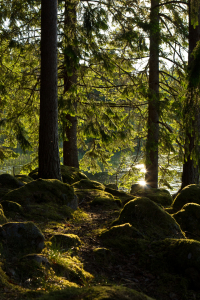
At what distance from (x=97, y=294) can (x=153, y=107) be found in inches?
344

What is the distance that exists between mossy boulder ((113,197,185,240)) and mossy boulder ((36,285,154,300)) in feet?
6.72

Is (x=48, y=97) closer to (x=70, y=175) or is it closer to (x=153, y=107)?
(x=70, y=175)

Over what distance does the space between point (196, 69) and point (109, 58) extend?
3958mm

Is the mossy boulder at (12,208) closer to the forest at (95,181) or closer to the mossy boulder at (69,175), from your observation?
the forest at (95,181)

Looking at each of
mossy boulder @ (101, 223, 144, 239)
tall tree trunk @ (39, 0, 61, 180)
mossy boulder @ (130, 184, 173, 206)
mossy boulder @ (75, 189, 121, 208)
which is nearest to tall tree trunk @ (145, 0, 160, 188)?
mossy boulder @ (130, 184, 173, 206)

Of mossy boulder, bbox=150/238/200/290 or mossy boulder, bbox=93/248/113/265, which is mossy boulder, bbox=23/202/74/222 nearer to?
mossy boulder, bbox=93/248/113/265

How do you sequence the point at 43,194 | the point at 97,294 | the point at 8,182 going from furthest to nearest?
the point at 8,182, the point at 43,194, the point at 97,294

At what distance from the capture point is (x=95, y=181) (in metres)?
8.22

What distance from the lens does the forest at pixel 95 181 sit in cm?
289

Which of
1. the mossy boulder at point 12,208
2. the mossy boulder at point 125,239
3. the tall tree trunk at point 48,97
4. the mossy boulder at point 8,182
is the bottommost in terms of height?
the mossy boulder at point 125,239

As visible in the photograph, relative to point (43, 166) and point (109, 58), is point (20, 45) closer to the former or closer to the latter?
point (109, 58)

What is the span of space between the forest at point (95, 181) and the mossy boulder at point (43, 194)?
2 centimetres

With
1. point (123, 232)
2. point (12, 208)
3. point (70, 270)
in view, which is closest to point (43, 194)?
point (12, 208)

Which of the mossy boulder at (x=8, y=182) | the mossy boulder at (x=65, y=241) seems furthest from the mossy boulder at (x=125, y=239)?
the mossy boulder at (x=8, y=182)
